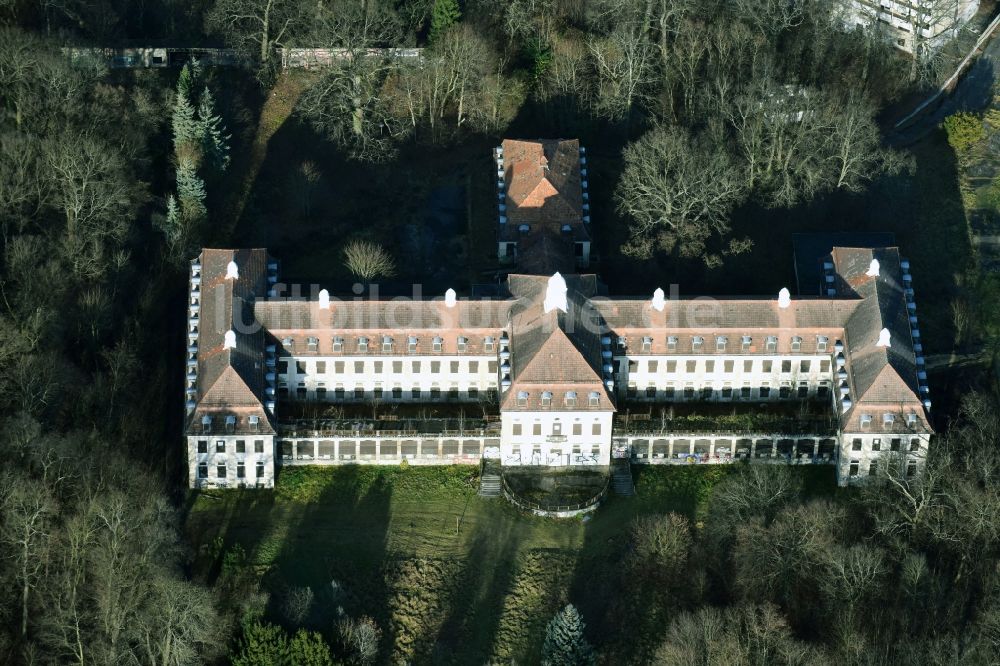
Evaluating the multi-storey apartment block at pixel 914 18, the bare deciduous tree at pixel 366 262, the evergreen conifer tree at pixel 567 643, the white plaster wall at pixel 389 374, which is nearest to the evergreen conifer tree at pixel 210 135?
the bare deciduous tree at pixel 366 262

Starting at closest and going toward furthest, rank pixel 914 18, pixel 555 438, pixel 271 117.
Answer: pixel 555 438 → pixel 271 117 → pixel 914 18

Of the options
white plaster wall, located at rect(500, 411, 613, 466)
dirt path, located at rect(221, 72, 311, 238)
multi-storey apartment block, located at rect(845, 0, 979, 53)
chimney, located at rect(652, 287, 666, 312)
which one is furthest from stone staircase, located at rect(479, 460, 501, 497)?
multi-storey apartment block, located at rect(845, 0, 979, 53)

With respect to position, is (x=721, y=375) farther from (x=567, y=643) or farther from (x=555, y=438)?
(x=567, y=643)

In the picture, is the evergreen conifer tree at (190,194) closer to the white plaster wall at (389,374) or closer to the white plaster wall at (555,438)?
the white plaster wall at (389,374)

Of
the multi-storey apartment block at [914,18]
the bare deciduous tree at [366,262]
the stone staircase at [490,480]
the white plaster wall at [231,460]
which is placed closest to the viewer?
the white plaster wall at [231,460]

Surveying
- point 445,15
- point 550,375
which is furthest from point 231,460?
point 445,15

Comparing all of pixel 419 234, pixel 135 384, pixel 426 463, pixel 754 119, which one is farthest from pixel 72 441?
pixel 754 119
